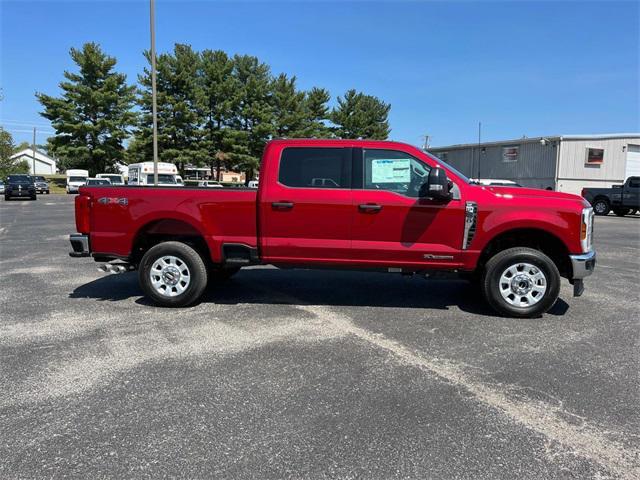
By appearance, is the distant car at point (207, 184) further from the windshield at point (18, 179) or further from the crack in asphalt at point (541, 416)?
the windshield at point (18, 179)

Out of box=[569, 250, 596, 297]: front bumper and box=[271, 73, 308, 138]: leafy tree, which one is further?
box=[271, 73, 308, 138]: leafy tree

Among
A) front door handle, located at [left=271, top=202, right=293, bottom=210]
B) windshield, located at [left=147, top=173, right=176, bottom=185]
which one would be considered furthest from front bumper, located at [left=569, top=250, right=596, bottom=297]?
windshield, located at [left=147, top=173, right=176, bottom=185]

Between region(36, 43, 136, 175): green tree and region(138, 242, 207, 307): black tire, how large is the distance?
164ft

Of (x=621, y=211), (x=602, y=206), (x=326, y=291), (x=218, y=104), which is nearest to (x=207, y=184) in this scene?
(x=326, y=291)

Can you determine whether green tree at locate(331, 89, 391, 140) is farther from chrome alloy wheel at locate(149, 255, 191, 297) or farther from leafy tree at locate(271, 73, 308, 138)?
chrome alloy wheel at locate(149, 255, 191, 297)

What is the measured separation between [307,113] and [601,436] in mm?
52291

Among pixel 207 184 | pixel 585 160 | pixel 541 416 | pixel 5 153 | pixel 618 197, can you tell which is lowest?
pixel 541 416

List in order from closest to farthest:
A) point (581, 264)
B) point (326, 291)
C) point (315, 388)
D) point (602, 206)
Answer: point (315, 388)
point (581, 264)
point (326, 291)
point (602, 206)

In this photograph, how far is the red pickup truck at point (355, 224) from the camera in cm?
555

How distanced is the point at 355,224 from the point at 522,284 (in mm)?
2015

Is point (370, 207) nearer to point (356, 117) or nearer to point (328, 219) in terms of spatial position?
point (328, 219)

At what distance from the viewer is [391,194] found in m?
5.65

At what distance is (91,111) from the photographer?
5103 cm

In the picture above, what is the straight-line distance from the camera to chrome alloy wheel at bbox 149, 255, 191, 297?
233 inches
